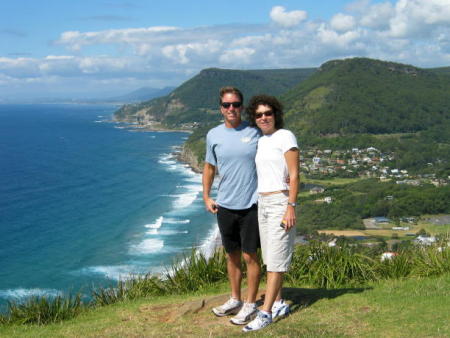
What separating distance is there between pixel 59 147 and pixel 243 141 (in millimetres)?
97798

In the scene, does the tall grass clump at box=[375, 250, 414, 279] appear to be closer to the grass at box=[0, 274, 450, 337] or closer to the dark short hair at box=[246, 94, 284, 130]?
the grass at box=[0, 274, 450, 337]

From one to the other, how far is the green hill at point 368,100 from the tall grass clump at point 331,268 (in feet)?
297

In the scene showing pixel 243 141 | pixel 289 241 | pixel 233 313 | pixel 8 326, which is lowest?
pixel 8 326

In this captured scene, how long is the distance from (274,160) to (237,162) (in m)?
0.39

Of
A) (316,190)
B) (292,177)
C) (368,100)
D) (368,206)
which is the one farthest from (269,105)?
(368,100)

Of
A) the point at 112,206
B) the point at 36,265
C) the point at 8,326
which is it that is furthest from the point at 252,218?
the point at 112,206

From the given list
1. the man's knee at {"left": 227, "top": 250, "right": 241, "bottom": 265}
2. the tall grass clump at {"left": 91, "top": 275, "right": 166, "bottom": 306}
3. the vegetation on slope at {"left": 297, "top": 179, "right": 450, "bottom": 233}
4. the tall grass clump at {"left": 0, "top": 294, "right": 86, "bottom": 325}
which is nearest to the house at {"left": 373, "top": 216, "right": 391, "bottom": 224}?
the vegetation on slope at {"left": 297, "top": 179, "right": 450, "bottom": 233}

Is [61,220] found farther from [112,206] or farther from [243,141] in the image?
[243,141]

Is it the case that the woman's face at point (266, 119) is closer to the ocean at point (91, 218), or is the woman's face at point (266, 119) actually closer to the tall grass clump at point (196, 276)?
the tall grass clump at point (196, 276)

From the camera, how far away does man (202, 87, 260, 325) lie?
16.0ft

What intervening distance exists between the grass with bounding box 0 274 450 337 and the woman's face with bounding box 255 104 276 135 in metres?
1.88

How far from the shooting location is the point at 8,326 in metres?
6.36

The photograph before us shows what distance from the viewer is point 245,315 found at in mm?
5137

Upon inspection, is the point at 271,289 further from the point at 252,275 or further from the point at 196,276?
the point at 196,276
